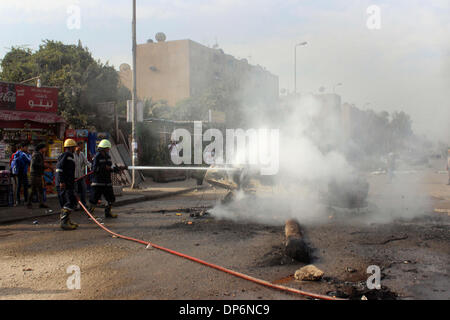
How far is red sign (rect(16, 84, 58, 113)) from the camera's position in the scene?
10.6m

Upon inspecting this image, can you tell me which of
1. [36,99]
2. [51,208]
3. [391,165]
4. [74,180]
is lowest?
[51,208]

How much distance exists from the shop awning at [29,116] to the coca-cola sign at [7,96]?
32 centimetres

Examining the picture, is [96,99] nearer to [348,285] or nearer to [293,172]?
[293,172]

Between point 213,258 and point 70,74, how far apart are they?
62.8ft

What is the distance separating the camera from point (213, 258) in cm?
499

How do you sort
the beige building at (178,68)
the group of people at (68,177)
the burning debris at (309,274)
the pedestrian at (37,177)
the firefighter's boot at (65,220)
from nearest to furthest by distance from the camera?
the burning debris at (309,274) → the firefighter's boot at (65,220) → the group of people at (68,177) → the pedestrian at (37,177) → the beige building at (178,68)

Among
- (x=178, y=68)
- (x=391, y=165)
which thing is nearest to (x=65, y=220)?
(x=391, y=165)

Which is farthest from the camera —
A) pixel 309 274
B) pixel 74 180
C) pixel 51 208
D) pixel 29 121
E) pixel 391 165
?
pixel 391 165

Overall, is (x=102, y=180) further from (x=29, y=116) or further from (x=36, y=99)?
(x=36, y=99)

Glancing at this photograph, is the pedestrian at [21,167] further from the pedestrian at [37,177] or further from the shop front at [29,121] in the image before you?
the shop front at [29,121]

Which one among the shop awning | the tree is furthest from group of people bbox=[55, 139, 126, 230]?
the tree

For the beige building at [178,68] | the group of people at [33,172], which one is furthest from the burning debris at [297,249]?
the beige building at [178,68]

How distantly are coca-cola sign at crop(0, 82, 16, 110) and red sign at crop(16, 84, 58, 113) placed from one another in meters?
0.11

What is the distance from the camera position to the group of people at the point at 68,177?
7.19 m
